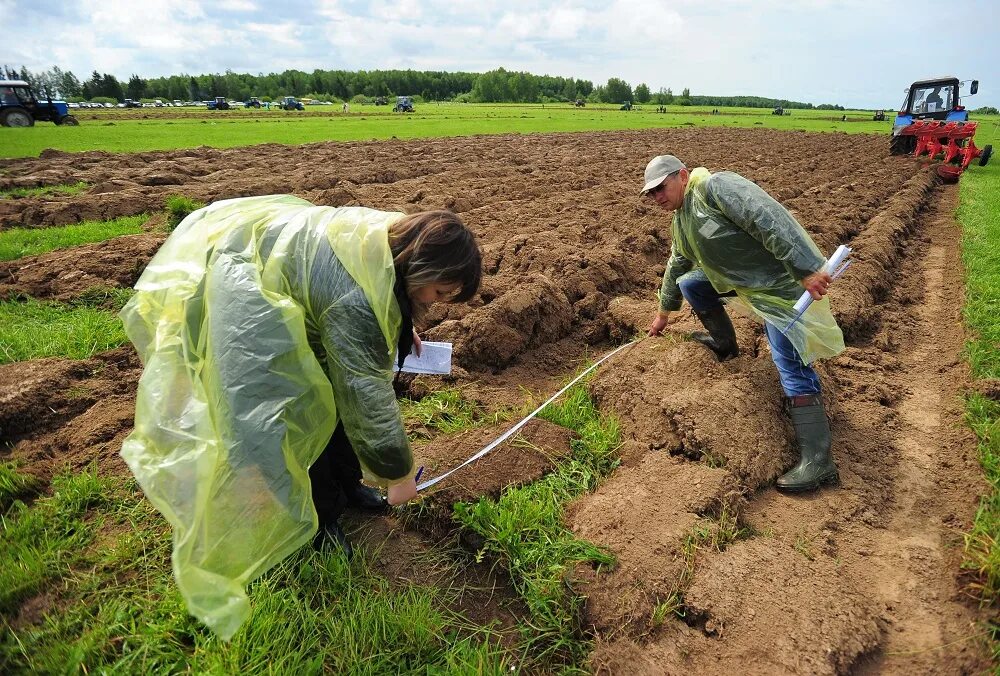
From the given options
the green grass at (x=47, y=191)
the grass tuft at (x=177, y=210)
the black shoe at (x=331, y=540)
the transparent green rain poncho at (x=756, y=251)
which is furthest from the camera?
the green grass at (x=47, y=191)

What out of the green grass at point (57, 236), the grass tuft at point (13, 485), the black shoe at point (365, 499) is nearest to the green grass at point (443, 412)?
the black shoe at point (365, 499)

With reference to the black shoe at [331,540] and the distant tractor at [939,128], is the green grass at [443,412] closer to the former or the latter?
the black shoe at [331,540]

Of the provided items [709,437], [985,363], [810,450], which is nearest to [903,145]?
[985,363]

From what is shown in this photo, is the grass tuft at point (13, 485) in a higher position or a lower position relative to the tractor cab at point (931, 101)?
lower

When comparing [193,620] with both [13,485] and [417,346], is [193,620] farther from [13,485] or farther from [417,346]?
[13,485]

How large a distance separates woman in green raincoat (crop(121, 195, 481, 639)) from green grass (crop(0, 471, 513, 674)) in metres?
0.44

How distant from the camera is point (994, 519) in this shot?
8.90 feet

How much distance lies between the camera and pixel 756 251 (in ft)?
10.9

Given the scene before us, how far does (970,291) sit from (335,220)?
267 inches

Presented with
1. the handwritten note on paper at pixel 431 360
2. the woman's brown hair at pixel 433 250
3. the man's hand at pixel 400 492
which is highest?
the woman's brown hair at pixel 433 250

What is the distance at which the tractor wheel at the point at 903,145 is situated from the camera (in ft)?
56.4

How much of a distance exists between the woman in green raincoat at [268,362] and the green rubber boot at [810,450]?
7.56ft

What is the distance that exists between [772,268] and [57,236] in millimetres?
9016

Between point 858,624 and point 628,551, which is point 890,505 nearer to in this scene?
point 858,624
